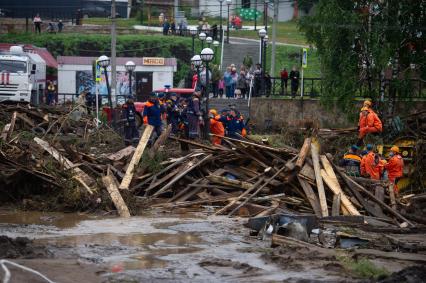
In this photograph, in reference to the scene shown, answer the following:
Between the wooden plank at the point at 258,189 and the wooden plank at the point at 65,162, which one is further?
the wooden plank at the point at 65,162

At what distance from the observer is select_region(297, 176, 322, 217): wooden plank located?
792 inches

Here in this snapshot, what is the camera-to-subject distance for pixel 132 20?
78.4m

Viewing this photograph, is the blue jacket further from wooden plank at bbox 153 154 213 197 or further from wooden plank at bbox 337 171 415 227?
wooden plank at bbox 337 171 415 227

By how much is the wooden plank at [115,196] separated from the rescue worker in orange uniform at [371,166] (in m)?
6.73

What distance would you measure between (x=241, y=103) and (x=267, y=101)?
1363mm

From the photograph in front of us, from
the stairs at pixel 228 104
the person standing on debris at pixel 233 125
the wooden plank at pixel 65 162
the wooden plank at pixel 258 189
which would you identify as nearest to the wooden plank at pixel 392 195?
the wooden plank at pixel 258 189

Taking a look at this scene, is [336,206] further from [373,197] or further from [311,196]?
[373,197]

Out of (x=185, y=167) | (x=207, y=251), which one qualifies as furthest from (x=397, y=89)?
(x=207, y=251)

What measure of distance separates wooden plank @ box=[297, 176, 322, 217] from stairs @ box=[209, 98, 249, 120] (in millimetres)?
21083

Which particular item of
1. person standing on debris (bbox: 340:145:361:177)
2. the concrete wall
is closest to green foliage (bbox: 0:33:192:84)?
the concrete wall

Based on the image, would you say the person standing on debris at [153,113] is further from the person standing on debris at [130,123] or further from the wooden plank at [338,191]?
the wooden plank at [338,191]

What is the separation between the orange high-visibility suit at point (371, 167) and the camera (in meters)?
23.7

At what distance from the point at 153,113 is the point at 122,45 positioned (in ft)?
116

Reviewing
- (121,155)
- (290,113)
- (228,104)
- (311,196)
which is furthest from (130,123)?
(228,104)
